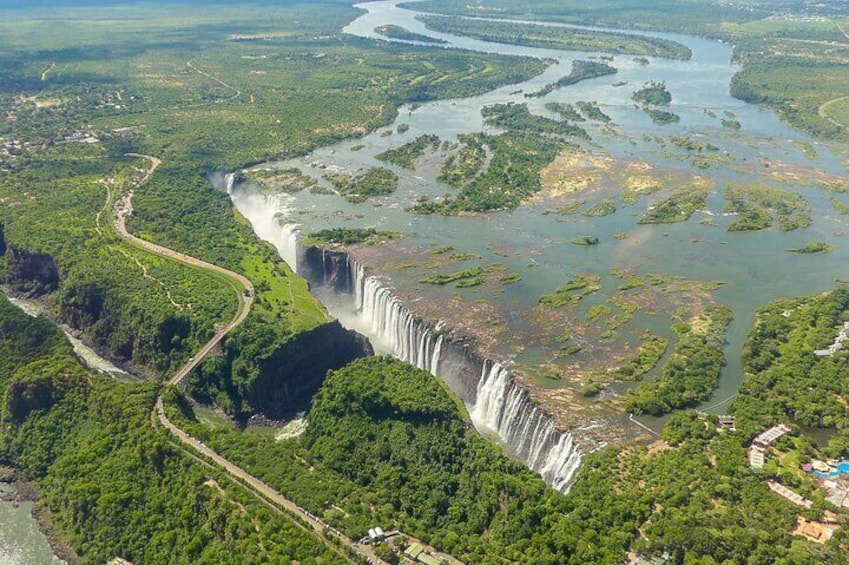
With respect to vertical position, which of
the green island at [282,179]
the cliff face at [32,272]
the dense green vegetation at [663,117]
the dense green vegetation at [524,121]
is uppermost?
the dense green vegetation at [663,117]

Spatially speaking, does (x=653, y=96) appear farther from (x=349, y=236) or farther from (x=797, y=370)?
(x=797, y=370)

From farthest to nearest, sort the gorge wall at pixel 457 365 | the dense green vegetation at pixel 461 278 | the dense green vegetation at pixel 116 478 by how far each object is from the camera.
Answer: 1. the dense green vegetation at pixel 461 278
2. the gorge wall at pixel 457 365
3. the dense green vegetation at pixel 116 478

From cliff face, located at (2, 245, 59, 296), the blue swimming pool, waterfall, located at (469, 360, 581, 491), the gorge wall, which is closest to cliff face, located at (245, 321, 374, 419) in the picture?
the gorge wall

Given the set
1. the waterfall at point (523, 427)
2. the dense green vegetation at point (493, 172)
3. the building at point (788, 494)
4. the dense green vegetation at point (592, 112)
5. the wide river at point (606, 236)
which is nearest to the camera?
the building at point (788, 494)

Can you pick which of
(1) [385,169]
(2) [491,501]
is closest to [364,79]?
(1) [385,169]

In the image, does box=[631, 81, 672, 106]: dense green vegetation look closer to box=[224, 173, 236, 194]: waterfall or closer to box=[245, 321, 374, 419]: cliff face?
box=[224, 173, 236, 194]: waterfall

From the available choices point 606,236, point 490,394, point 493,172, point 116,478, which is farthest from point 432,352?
point 493,172

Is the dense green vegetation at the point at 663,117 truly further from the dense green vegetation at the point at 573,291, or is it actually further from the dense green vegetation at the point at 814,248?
the dense green vegetation at the point at 573,291

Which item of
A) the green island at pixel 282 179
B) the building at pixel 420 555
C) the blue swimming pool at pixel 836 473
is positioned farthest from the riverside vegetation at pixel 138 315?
the blue swimming pool at pixel 836 473
